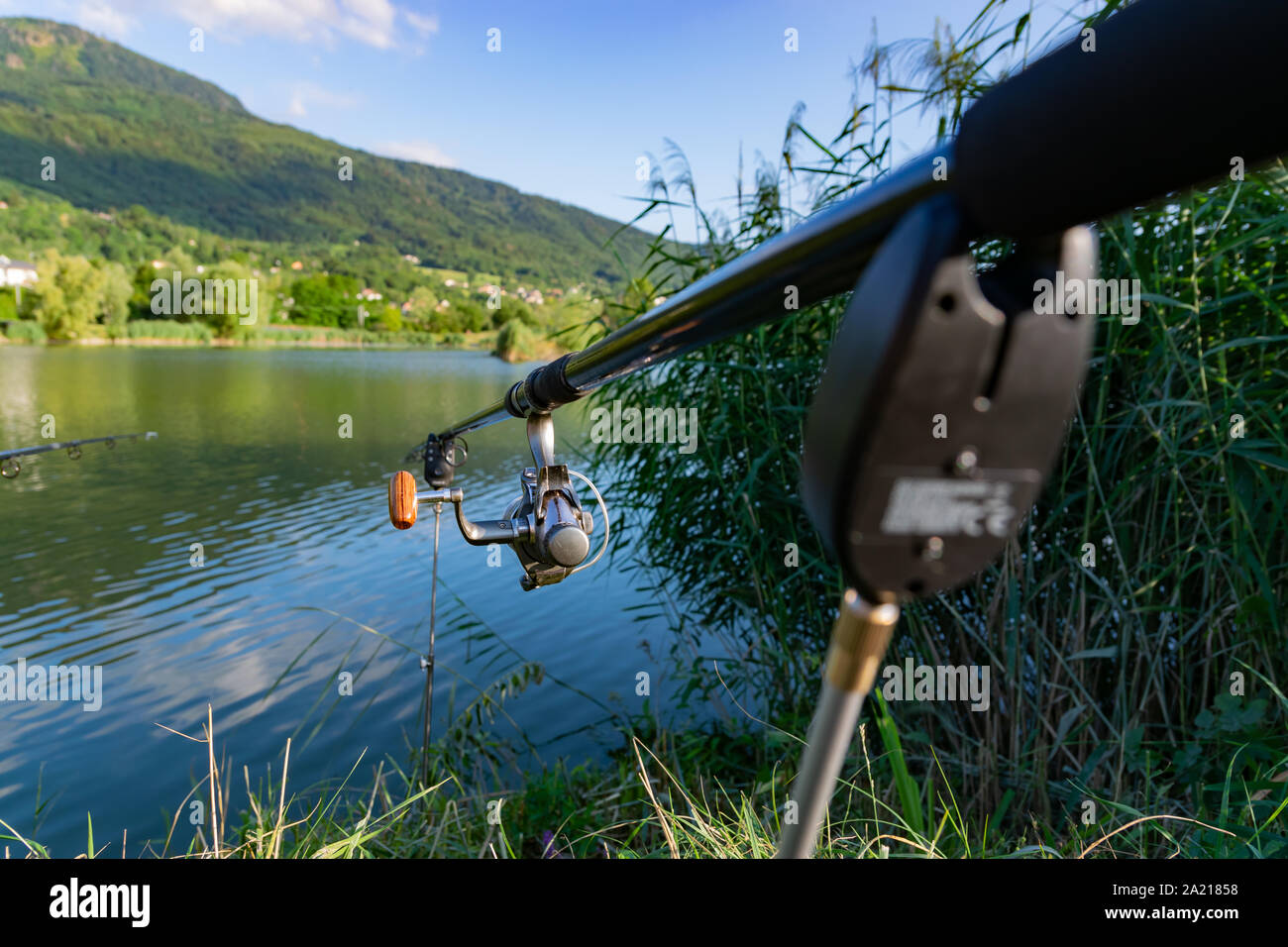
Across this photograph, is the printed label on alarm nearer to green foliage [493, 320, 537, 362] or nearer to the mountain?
green foliage [493, 320, 537, 362]

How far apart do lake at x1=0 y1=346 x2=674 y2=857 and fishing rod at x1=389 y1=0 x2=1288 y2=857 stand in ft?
9.77

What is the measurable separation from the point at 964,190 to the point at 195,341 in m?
45.8

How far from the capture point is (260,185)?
88.6 m

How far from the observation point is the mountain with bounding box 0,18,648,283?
226 feet

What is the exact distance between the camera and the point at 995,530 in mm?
334

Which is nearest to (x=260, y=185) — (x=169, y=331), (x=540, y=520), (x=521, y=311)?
(x=169, y=331)

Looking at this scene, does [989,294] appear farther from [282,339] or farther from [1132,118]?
[282,339]

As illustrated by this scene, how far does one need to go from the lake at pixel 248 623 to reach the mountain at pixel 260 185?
4295 cm

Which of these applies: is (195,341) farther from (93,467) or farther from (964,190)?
(964,190)

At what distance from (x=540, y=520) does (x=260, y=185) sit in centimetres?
10521

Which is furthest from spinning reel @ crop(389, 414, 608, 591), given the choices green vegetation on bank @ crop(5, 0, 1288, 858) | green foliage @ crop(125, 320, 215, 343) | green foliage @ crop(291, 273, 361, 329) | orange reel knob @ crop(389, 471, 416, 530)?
green foliage @ crop(291, 273, 361, 329)

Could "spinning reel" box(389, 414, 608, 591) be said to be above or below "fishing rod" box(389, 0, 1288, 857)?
below

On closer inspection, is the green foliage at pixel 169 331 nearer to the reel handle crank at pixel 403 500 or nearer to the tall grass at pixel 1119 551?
the tall grass at pixel 1119 551
